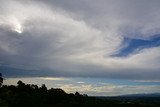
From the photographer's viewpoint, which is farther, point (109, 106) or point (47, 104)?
point (109, 106)

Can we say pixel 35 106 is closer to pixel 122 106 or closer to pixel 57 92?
pixel 57 92

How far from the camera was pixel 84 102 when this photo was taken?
175125mm

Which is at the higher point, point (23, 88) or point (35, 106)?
point (23, 88)

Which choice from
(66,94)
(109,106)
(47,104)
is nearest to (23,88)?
(66,94)

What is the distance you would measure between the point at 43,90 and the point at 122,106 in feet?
166

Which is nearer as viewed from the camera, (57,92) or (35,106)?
(35,106)

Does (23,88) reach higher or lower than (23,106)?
higher

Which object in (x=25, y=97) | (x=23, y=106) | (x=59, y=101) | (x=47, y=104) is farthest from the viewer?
(x=59, y=101)

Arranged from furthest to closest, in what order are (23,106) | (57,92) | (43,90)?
(43,90) → (57,92) → (23,106)

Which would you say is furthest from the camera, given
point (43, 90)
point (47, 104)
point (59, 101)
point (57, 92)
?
point (43, 90)

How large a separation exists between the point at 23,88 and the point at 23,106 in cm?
6085

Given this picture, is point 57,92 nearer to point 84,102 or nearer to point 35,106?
point 84,102

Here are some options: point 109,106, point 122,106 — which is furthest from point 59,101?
point 122,106

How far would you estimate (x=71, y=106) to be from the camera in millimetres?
159625
